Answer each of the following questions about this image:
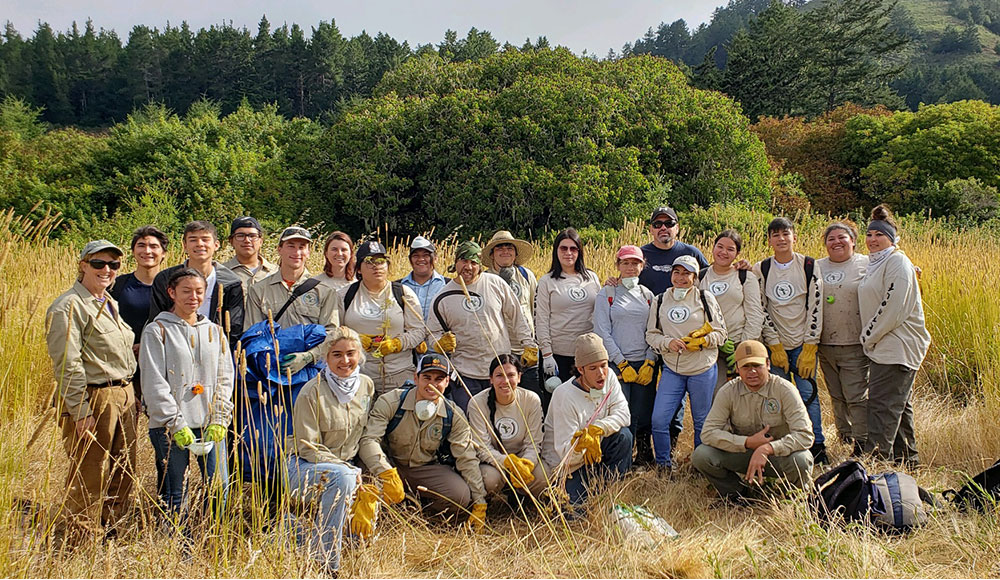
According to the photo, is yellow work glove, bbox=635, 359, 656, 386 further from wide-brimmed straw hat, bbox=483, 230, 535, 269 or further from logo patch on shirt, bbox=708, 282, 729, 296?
wide-brimmed straw hat, bbox=483, 230, 535, 269

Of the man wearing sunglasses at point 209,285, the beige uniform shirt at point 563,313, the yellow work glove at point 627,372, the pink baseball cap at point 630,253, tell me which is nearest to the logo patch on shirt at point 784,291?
the pink baseball cap at point 630,253

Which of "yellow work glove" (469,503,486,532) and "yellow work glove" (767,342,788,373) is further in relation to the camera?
"yellow work glove" (767,342,788,373)

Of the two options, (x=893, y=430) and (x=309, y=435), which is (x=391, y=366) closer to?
(x=309, y=435)

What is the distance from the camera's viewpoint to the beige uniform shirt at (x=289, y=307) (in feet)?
12.4

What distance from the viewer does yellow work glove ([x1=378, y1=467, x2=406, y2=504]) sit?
10.8 feet

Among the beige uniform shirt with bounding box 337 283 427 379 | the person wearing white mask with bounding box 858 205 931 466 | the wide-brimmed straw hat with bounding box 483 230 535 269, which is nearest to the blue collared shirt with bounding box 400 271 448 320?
the beige uniform shirt with bounding box 337 283 427 379

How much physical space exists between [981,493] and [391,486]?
318 cm

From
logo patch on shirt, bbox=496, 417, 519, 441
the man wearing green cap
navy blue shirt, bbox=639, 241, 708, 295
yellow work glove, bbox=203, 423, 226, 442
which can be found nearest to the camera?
yellow work glove, bbox=203, 423, 226, 442

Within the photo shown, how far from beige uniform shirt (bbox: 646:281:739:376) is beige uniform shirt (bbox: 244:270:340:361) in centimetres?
210

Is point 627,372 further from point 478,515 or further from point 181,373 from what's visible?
point 181,373

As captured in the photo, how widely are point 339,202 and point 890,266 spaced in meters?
13.3

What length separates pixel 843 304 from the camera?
14.2 ft

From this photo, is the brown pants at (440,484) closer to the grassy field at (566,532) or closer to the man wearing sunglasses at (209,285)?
the grassy field at (566,532)

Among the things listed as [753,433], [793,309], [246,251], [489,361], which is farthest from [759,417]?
[246,251]
